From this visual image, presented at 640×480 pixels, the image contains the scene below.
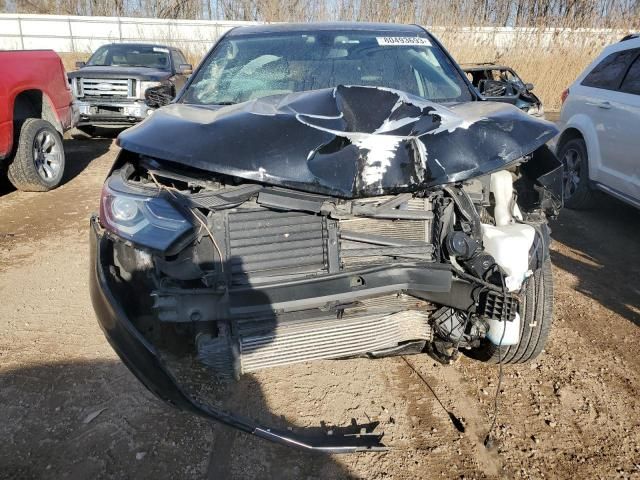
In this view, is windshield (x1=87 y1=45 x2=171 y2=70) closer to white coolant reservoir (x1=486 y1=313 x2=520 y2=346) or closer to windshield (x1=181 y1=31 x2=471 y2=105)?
windshield (x1=181 y1=31 x2=471 y2=105)

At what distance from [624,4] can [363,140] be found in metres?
16.6

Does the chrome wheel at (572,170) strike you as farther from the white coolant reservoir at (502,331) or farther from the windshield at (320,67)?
the white coolant reservoir at (502,331)

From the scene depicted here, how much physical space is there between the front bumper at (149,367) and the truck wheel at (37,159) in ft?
15.4

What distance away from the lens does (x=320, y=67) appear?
3.18m

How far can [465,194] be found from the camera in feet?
7.38

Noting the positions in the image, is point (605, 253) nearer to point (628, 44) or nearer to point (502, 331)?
point (628, 44)

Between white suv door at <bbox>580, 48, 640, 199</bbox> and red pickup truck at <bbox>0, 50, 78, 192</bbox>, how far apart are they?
632cm

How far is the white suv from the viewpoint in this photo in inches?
180

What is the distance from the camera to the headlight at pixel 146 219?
1.87 meters

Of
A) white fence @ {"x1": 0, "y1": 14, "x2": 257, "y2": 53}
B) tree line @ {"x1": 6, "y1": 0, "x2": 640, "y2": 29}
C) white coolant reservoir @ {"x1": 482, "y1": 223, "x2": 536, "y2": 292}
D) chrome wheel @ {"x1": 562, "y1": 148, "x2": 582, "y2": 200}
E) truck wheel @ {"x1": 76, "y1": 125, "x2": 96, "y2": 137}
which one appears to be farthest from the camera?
white fence @ {"x1": 0, "y1": 14, "x2": 257, "y2": 53}

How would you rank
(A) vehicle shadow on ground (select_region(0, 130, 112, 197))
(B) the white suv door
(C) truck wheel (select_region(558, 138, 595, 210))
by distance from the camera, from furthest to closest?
(A) vehicle shadow on ground (select_region(0, 130, 112, 197)), (C) truck wheel (select_region(558, 138, 595, 210)), (B) the white suv door

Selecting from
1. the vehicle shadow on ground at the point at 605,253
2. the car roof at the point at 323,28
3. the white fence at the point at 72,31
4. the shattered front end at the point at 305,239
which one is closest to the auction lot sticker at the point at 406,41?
the car roof at the point at 323,28

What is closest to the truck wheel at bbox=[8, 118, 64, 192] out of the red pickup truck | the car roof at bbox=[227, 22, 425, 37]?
the red pickup truck

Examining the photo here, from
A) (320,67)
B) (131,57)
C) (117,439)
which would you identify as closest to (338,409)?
(117,439)
